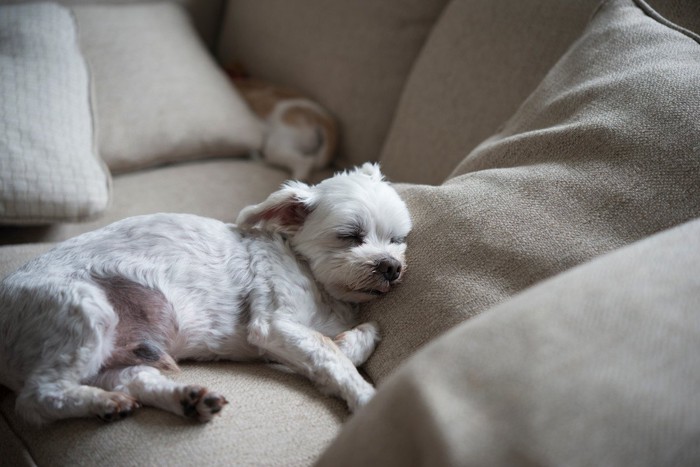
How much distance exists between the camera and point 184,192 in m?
2.25

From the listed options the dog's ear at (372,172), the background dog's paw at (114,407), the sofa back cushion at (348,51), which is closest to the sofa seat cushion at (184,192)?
the sofa back cushion at (348,51)

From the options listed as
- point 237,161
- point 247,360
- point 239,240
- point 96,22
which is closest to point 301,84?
point 237,161

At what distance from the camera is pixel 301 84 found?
2.84 m

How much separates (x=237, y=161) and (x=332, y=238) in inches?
47.6

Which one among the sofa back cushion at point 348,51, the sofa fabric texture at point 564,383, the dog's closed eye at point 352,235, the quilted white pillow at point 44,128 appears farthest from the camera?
the sofa back cushion at point 348,51

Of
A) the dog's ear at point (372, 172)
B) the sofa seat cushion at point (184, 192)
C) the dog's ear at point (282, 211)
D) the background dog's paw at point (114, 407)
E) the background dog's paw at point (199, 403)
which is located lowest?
the sofa seat cushion at point (184, 192)

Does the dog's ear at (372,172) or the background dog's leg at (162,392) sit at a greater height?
the dog's ear at (372,172)

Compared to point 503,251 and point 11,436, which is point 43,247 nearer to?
point 11,436

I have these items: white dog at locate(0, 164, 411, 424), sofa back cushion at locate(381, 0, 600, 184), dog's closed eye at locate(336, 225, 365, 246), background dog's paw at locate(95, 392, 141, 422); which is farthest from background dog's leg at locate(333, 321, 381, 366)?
sofa back cushion at locate(381, 0, 600, 184)

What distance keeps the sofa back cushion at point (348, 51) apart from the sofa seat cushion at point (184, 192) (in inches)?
15.3

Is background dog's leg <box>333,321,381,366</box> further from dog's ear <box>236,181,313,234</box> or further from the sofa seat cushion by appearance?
the sofa seat cushion

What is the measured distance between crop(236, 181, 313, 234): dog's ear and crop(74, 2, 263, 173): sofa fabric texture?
97 centimetres

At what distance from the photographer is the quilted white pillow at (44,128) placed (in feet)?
5.94

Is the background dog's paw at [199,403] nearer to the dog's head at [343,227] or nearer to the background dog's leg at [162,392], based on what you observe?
the background dog's leg at [162,392]
